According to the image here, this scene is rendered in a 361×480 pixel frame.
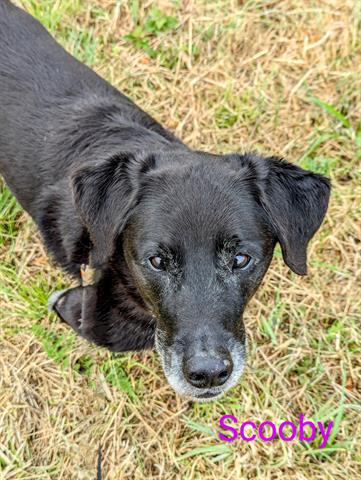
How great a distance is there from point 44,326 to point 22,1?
110 inches

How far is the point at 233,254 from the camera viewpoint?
264 centimetres

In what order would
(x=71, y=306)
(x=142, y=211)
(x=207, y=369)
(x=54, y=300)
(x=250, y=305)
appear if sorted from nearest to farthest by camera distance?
(x=207, y=369) → (x=142, y=211) → (x=71, y=306) → (x=54, y=300) → (x=250, y=305)

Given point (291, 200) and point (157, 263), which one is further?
point (291, 200)

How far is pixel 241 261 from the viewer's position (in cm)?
267

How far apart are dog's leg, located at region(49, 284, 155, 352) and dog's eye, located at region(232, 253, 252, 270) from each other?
0.92 m

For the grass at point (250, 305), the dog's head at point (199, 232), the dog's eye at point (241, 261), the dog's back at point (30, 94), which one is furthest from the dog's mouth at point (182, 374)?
the dog's back at point (30, 94)

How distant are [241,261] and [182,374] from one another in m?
0.61

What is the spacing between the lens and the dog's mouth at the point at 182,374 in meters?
2.71

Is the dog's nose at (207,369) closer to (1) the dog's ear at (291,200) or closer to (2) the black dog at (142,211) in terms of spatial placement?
(2) the black dog at (142,211)

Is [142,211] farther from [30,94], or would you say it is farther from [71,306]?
[30,94]

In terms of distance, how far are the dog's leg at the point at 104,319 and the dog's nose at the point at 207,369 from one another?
83 centimetres

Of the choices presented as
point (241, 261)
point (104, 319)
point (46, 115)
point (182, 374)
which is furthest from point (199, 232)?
point (46, 115)

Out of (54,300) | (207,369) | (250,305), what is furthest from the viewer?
(250,305)

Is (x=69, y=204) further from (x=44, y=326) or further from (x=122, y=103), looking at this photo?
(x=44, y=326)
